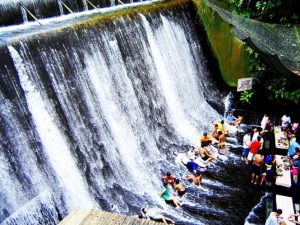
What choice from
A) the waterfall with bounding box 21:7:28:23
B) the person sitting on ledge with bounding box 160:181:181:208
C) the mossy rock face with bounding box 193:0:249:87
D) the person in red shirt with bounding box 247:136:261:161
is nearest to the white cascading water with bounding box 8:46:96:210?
the person sitting on ledge with bounding box 160:181:181:208

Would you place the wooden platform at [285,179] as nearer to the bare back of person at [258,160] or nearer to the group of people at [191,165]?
the bare back of person at [258,160]

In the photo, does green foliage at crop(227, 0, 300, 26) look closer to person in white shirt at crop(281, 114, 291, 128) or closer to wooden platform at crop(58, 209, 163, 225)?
person in white shirt at crop(281, 114, 291, 128)

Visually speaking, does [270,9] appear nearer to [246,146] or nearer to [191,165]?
[246,146]

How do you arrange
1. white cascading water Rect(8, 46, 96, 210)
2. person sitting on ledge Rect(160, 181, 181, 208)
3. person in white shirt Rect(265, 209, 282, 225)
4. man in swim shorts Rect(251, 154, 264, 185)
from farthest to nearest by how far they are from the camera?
man in swim shorts Rect(251, 154, 264, 185)
person sitting on ledge Rect(160, 181, 181, 208)
white cascading water Rect(8, 46, 96, 210)
person in white shirt Rect(265, 209, 282, 225)

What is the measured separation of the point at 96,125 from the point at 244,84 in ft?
19.7

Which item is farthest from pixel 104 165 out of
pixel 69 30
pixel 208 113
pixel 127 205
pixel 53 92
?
pixel 208 113

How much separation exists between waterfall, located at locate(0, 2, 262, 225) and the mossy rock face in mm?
2125

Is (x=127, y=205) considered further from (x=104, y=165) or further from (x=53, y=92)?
(x=53, y=92)

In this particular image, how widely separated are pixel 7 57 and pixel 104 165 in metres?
3.37

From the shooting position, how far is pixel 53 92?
7.84 metres

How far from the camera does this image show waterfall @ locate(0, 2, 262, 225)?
7.04 meters

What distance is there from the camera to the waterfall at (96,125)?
23.1ft

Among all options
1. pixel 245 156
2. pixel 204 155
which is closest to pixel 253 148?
pixel 245 156

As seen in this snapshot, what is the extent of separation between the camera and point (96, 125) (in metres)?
8.68
